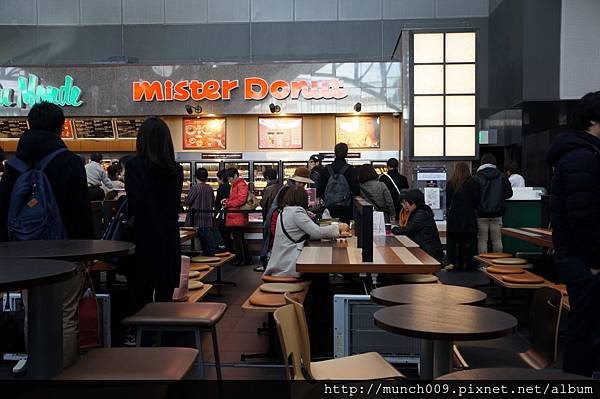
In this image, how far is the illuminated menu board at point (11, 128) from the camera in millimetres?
12977

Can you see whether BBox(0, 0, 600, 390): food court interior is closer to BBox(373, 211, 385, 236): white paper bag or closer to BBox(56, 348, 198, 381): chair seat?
BBox(373, 211, 385, 236): white paper bag

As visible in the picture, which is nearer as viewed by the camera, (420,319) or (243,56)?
(420,319)

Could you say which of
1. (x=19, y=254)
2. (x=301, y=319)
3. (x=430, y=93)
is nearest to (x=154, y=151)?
(x=19, y=254)

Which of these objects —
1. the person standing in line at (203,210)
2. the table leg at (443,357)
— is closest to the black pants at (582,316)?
the table leg at (443,357)

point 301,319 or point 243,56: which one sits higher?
point 243,56

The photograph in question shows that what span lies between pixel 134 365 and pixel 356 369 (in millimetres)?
1038

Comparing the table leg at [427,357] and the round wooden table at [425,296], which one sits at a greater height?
the round wooden table at [425,296]

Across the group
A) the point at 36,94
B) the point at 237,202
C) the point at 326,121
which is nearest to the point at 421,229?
the point at 237,202

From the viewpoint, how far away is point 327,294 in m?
6.35

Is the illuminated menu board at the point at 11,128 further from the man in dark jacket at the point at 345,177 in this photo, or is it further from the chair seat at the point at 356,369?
the chair seat at the point at 356,369

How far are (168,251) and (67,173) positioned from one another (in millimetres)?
755

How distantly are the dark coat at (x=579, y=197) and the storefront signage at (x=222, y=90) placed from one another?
911 centimetres

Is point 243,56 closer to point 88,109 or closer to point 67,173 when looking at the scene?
point 88,109

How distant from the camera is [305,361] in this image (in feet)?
8.61
